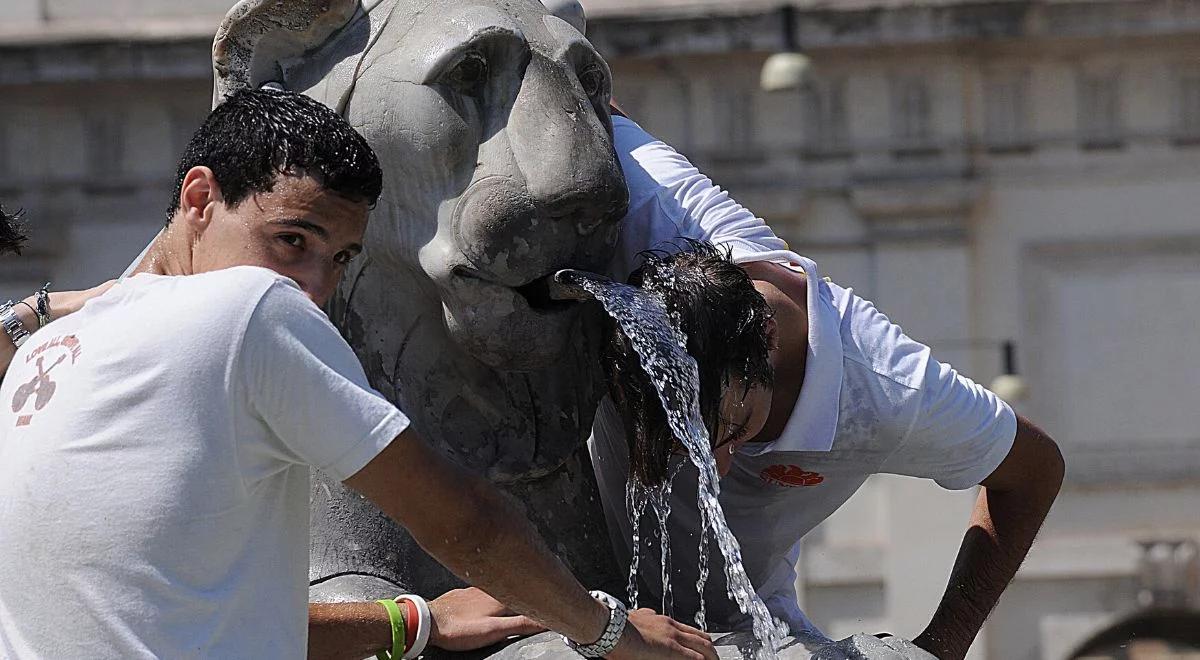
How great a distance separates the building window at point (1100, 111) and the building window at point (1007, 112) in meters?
0.25

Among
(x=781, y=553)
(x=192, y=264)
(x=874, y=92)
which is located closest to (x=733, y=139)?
(x=874, y=92)

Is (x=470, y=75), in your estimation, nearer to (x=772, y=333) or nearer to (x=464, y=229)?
(x=464, y=229)

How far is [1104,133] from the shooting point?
35.2 feet

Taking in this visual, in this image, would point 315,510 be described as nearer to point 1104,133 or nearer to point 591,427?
point 591,427

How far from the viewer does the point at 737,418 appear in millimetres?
2598

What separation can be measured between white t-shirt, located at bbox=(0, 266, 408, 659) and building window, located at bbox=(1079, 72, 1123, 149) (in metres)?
9.05

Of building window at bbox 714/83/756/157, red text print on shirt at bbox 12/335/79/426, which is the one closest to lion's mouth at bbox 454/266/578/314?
red text print on shirt at bbox 12/335/79/426

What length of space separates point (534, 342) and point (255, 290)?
0.62 meters

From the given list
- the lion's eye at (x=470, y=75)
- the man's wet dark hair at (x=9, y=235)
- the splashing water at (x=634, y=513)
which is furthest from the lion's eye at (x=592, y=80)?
the man's wet dark hair at (x=9, y=235)

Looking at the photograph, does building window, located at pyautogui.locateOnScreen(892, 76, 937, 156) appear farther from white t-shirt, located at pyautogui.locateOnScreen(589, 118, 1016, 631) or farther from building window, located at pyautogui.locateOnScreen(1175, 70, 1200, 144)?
white t-shirt, located at pyautogui.locateOnScreen(589, 118, 1016, 631)

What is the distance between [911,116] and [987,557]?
7.89 metres

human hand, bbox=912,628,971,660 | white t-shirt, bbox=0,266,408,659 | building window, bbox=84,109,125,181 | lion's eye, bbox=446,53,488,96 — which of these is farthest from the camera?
building window, bbox=84,109,125,181

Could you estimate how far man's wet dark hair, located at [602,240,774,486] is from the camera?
2525mm

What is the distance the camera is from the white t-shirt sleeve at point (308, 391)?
203 centimetres
